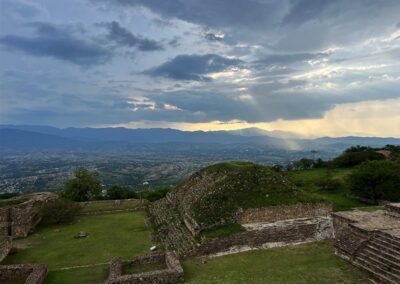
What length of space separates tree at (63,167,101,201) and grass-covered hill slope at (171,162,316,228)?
15.2 m

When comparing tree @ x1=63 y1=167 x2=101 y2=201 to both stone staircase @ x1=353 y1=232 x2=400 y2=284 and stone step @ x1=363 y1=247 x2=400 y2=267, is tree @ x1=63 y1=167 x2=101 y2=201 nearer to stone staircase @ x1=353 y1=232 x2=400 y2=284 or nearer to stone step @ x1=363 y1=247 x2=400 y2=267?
stone staircase @ x1=353 y1=232 x2=400 y2=284

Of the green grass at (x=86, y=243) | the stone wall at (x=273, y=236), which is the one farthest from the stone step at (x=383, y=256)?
the green grass at (x=86, y=243)

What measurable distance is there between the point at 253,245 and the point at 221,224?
197cm

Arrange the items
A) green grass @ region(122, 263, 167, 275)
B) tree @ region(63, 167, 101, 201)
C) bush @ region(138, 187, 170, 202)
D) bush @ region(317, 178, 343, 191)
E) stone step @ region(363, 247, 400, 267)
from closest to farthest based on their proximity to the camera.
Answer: stone step @ region(363, 247, 400, 267) < green grass @ region(122, 263, 167, 275) < bush @ region(317, 178, 343, 191) < bush @ region(138, 187, 170, 202) < tree @ region(63, 167, 101, 201)

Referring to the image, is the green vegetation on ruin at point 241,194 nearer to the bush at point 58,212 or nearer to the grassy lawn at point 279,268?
the grassy lawn at point 279,268

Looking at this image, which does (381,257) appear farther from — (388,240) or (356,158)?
(356,158)

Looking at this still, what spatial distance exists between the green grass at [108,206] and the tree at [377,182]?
19334mm

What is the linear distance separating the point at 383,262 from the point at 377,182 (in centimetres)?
1748

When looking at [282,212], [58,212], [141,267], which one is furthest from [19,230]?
[282,212]

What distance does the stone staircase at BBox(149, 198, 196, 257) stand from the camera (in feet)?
55.3

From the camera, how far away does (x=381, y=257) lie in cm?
1240

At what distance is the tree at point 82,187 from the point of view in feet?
113

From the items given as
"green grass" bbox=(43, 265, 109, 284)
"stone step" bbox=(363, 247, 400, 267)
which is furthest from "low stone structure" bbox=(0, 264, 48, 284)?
"stone step" bbox=(363, 247, 400, 267)

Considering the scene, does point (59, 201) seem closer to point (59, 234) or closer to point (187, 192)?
point (59, 234)
